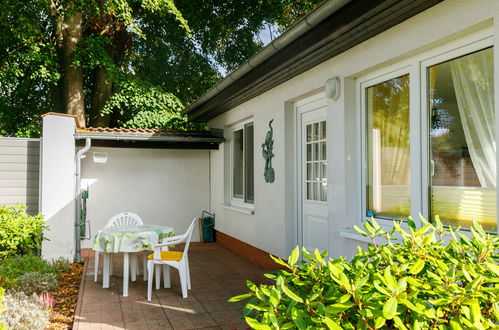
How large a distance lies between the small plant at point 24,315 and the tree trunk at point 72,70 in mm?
8571

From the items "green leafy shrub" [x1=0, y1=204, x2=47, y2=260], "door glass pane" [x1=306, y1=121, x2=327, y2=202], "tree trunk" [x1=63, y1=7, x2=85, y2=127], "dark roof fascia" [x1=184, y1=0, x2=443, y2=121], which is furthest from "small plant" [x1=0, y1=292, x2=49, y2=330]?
"tree trunk" [x1=63, y1=7, x2=85, y2=127]

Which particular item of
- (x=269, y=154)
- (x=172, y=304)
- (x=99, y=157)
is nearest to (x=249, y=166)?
(x=269, y=154)

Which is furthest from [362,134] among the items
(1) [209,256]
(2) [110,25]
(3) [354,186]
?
(2) [110,25]

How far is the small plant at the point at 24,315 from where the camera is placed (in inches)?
157

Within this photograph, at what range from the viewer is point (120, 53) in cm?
1485

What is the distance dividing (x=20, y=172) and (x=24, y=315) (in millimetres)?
3998

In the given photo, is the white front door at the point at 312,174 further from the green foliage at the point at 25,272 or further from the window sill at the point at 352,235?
the green foliage at the point at 25,272

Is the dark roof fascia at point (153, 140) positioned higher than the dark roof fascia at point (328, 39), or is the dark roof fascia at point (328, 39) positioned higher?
the dark roof fascia at point (328, 39)

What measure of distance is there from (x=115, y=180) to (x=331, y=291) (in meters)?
8.52

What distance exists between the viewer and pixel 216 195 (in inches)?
388

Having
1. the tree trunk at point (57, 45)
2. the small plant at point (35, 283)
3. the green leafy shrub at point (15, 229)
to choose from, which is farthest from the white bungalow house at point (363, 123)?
the tree trunk at point (57, 45)

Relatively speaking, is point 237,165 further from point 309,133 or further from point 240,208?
point 309,133

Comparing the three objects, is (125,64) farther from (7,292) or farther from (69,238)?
(7,292)

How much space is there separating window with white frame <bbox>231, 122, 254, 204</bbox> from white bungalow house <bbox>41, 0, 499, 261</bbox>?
0.13m
